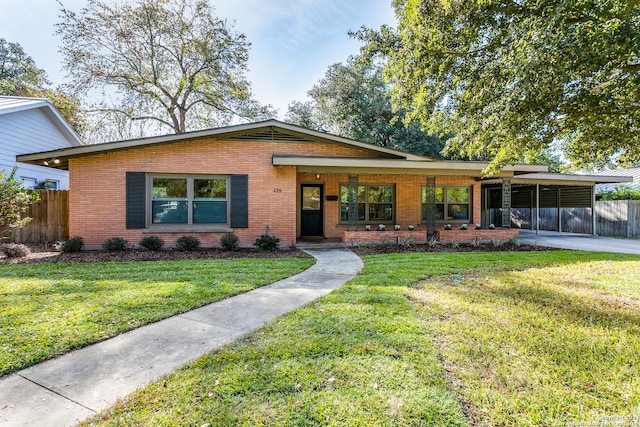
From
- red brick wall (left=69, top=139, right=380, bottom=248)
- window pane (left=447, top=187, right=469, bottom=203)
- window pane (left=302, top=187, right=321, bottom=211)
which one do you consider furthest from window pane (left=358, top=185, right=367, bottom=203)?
window pane (left=447, top=187, right=469, bottom=203)

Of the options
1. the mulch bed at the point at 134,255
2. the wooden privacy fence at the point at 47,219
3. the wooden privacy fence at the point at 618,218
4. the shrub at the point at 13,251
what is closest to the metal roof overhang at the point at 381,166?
the mulch bed at the point at 134,255

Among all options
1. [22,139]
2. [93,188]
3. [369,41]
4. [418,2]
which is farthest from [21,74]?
[418,2]

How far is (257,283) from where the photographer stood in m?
5.64

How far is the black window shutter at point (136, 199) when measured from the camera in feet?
31.2

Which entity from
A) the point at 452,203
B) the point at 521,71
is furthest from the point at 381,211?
the point at 521,71

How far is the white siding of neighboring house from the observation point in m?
11.6

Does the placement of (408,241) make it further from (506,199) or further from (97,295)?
(97,295)

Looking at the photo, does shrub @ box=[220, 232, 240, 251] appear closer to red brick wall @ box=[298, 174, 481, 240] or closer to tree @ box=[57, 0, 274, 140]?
red brick wall @ box=[298, 174, 481, 240]

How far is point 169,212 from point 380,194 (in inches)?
300

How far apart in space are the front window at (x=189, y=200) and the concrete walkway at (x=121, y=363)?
18.8ft

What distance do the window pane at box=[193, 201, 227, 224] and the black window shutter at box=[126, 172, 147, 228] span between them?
4.86 ft

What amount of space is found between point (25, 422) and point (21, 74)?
102ft

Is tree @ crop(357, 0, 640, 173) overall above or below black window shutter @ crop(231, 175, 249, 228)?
above

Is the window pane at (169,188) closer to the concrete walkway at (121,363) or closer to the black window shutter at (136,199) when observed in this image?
the black window shutter at (136,199)
